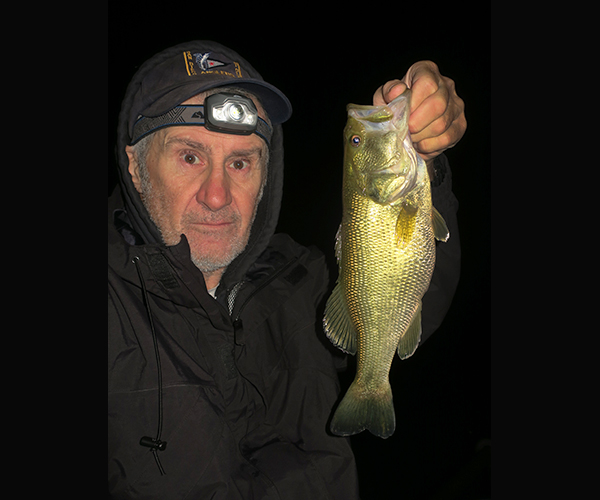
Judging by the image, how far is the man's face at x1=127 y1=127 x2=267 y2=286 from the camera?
169cm

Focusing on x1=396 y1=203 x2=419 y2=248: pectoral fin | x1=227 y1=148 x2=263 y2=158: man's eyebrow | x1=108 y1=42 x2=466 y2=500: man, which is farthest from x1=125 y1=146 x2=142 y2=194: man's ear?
x1=396 y1=203 x2=419 y2=248: pectoral fin

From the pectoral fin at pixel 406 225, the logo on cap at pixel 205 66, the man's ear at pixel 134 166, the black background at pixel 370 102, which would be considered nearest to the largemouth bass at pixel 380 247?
the pectoral fin at pixel 406 225

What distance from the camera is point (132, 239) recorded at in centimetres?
173

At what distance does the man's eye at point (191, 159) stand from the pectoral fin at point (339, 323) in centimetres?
89

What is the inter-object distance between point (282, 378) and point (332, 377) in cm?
23

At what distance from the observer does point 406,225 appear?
3.84ft

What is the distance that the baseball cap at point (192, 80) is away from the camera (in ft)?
5.49

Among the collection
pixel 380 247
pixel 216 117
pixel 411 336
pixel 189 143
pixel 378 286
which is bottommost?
pixel 411 336

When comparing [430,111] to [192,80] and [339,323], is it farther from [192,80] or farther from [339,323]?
[192,80]

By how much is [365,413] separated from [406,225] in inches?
23.7

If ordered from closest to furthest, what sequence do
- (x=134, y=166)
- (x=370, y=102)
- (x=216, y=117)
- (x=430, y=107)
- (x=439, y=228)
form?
(x=430, y=107), (x=439, y=228), (x=216, y=117), (x=134, y=166), (x=370, y=102)

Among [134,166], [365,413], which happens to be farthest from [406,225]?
[134,166]

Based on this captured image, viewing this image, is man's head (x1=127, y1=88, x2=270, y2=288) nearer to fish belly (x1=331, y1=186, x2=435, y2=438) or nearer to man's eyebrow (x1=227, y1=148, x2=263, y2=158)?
man's eyebrow (x1=227, y1=148, x2=263, y2=158)

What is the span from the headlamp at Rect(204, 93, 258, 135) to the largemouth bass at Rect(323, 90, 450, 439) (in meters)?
0.62
